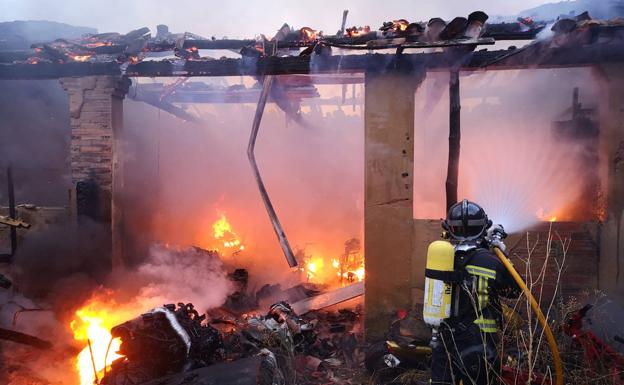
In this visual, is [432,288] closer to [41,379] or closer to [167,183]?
[41,379]

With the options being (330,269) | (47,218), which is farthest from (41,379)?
(330,269)

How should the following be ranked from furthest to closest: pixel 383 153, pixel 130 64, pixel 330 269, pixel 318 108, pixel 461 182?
pixel 318 108 → pixel 330 269 → pixel 461 182 → pixel 130 64 → pixel 383 153

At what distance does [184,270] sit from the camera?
408 inches

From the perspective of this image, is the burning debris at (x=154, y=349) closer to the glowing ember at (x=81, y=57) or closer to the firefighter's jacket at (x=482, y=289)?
the firefighter's jacket at (x=482, y=289)

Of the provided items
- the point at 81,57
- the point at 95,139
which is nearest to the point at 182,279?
the point at 95,139

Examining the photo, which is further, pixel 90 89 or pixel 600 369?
pixel 90 89

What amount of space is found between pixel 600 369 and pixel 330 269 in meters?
Answer: 9.17

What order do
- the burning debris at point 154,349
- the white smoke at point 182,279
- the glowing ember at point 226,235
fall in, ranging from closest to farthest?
the burning debris at point 154,349 < the white smoke at point 182,279 < the glowing ember at point 226,235

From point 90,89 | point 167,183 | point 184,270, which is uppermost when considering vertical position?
point 90,89

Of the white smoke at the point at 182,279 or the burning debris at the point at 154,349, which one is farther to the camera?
the white smoke at the point at 182,279

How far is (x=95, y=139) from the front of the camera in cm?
849

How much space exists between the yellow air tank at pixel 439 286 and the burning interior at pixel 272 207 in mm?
1101

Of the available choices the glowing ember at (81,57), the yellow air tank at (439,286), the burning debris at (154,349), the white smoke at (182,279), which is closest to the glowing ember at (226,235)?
the white smoke at (182,279)

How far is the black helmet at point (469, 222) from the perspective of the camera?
4.00 m
